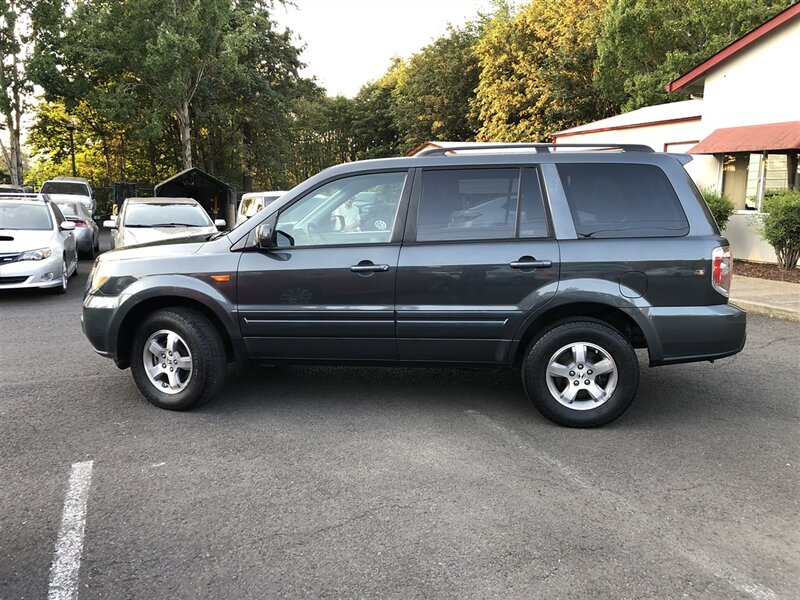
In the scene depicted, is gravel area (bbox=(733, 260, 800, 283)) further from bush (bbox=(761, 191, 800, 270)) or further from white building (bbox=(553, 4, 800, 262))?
white building (bbox=(553, 4, 800, 262))

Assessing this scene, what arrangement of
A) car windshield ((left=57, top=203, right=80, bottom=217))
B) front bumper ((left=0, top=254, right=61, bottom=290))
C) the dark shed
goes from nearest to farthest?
front bumper ((left=0, top=254, right=61, bottom=290)) < car windshield ((left=57, top=203, right=80, bottom=217)) < the dark shed

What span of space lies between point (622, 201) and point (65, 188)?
25406 millimetres

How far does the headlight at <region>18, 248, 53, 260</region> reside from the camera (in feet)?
30.9

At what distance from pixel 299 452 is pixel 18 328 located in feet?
18.0

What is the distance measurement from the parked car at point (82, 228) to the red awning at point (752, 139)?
1395cm

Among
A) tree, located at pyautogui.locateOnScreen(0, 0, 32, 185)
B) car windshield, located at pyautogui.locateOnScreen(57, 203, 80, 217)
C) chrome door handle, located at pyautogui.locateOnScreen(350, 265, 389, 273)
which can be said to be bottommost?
chrome door handle, located at pyautogui.locateOnScreen(350, 265, 389, 273)

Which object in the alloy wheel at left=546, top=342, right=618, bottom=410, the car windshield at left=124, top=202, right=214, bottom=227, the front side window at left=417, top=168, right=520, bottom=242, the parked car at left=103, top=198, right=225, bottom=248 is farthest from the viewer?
the car windshield at left=124, top=202, right=214, bottom=227

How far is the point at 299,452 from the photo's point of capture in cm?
406

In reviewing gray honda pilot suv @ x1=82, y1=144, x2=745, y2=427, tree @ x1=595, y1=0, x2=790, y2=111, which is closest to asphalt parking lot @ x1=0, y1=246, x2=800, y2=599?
gray honda pilot suv @ x1=82, y1=144, x2=745, y2=427

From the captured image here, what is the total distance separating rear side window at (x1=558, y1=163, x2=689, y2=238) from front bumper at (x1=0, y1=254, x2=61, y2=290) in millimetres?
8192

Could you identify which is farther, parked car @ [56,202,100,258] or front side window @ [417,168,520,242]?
parked car @ [56,202,100,258]

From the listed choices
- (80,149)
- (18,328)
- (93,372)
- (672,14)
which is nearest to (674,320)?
(93,372)

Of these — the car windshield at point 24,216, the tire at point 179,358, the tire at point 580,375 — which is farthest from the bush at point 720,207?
the car windshield at point 24,216

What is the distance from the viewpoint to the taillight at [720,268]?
14.1ft
